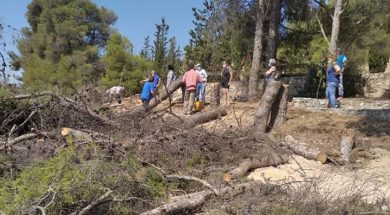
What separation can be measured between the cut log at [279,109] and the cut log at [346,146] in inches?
62.5

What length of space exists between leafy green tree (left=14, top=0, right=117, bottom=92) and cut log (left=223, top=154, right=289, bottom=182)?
26802 millimetres

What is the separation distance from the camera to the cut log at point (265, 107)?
→ 9.54 meters

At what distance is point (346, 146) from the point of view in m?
8.32

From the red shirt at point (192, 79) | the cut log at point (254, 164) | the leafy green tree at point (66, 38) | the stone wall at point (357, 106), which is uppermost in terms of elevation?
the leafy green tree at point (66, 38)

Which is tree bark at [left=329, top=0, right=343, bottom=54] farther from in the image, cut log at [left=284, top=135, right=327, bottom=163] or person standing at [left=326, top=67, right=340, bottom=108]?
cut log at [left=284, top=135, right=327, bottom=163]

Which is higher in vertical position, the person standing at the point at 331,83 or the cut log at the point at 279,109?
the person standing at the point at 331,83

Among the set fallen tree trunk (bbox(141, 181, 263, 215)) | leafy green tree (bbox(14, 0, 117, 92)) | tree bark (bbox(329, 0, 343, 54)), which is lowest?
fallen tree trunk (bbox(141, 181, 263, 215))

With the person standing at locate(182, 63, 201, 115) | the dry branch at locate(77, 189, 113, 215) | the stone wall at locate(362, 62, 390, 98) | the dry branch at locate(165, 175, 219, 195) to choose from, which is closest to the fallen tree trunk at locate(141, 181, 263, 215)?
the dry branch at locate(165, 175, 219, 195)

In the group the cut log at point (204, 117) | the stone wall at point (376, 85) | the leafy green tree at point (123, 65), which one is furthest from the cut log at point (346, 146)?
the leafy green tree at point (123, 65)

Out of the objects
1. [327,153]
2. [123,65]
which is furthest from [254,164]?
[123,65]

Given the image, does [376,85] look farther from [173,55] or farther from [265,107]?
[173,55]

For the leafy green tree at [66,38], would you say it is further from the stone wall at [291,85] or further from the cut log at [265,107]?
the cut log at [265,107]

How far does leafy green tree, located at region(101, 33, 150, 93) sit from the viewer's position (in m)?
28.1

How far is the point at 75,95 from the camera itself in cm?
860
